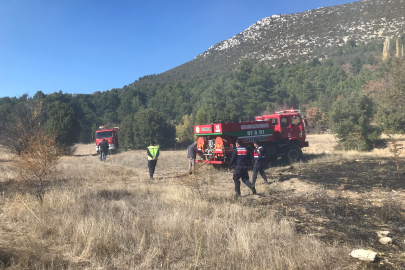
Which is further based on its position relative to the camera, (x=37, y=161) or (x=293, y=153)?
(x=293, y=153)

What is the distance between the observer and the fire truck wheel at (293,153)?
47.1ft

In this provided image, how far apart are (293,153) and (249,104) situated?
31686mm

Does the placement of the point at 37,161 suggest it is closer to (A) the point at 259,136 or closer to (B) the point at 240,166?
(B) the point at 240,166

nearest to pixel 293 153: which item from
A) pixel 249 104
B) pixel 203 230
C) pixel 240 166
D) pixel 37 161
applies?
pixel 240 166

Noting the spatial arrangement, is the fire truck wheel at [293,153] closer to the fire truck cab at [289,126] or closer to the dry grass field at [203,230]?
the fire truck cab at [289,126]

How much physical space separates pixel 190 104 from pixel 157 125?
25.6 metres

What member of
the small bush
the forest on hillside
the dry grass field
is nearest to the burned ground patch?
the dry grass field

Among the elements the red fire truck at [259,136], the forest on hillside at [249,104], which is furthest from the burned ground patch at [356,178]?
the forest on hillside at [249,104]

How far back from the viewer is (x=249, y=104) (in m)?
45.4

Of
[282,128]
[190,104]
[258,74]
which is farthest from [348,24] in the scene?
[282,128]

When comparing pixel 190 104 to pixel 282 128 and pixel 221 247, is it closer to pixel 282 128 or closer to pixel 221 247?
pixel 282 128

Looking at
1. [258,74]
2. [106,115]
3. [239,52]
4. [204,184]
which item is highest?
[239,52]

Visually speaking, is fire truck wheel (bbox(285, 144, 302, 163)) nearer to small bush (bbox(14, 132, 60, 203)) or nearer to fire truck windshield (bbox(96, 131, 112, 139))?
small bush (bbox(14, 132, 60, 203))

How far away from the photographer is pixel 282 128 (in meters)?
14.3
